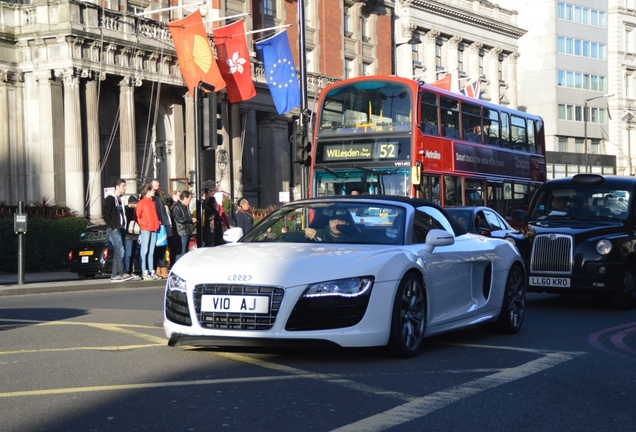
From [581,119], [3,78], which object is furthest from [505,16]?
[3,78]

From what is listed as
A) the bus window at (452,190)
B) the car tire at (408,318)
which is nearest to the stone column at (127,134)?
the bus window at (452,190)

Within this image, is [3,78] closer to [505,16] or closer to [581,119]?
[505,16]

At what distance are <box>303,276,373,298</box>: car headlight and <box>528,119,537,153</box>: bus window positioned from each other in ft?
72.9

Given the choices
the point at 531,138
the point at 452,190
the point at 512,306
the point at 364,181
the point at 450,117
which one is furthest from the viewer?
the point at 531,138

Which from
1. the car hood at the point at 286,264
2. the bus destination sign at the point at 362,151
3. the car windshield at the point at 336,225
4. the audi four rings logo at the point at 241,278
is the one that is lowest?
the audi four rings logo at the point at 241,278

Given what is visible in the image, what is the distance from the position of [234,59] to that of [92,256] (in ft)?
43.0

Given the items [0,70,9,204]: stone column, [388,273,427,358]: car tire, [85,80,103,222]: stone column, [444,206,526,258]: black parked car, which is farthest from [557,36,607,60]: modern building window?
[388,273,427,358]: car tire

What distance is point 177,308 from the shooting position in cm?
876

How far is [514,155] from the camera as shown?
28656mm

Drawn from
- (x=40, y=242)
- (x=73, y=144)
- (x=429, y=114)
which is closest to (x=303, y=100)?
(x=429, y=114)

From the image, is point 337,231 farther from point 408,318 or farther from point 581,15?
point 581,15

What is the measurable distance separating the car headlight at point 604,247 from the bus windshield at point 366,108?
8811mm

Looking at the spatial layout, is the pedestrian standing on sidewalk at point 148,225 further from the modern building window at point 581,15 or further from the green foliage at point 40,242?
the modern building window at point 581,15

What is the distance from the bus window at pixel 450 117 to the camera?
24234mm
